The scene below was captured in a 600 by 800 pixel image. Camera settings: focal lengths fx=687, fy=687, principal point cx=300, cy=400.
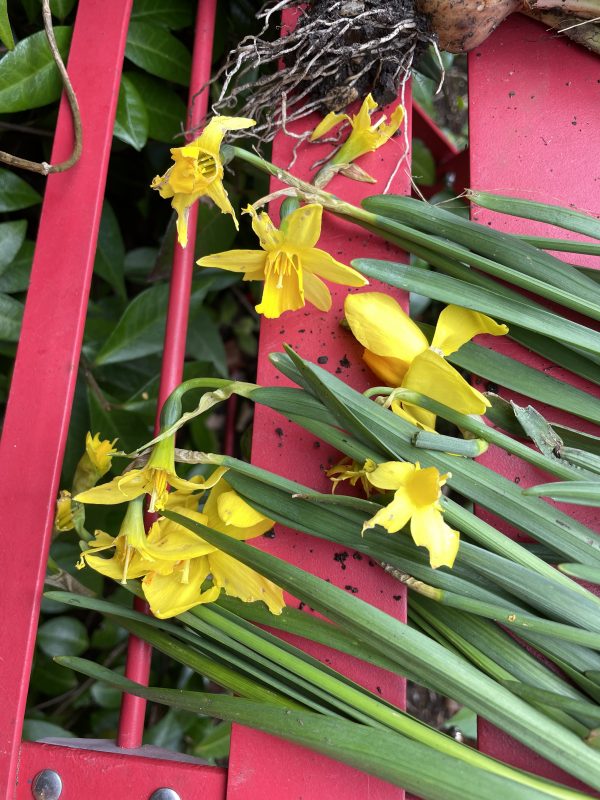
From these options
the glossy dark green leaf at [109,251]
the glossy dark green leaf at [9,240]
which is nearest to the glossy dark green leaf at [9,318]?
the glossy dark green leaf at [9,240]

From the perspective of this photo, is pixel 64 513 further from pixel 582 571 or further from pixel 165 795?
pixel 582 571

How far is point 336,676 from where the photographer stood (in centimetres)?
79

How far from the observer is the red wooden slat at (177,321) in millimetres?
901

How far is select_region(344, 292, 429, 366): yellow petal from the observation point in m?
0.86

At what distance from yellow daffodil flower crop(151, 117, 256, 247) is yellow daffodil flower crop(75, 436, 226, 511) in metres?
0.26

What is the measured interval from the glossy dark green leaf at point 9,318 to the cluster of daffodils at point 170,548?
0.54 m

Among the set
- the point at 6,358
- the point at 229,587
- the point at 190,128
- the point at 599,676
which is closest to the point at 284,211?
the point at 190,128

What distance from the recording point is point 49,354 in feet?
3.18

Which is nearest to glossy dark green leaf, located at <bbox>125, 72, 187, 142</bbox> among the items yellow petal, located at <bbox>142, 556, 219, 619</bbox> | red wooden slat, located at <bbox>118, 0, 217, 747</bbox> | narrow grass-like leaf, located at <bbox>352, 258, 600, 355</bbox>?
red wooden slat, located at <bbox>118, 0, 217, 747</bbox>

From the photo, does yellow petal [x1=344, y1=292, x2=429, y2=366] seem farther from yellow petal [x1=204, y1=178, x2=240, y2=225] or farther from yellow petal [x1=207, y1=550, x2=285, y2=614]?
yellow petal [x1=207, y1=550, x2=285, y2=614]

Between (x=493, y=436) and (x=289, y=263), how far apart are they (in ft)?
1.06

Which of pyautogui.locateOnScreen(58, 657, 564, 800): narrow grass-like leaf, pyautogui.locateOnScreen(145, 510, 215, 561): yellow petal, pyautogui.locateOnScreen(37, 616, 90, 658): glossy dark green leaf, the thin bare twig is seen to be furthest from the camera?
pyautogui.locateOnScreen(37, 616, 90, 658): glossy dark green leaf

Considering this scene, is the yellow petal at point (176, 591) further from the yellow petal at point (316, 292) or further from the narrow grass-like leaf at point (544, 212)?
the narrow grass-like leaf at point (544, 212)

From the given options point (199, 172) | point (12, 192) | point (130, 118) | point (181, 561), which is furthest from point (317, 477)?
point (12, 192)
